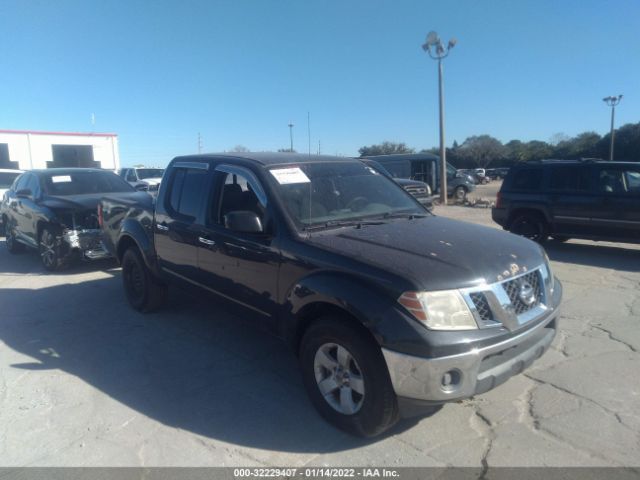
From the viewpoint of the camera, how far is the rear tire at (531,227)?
31.5 ft

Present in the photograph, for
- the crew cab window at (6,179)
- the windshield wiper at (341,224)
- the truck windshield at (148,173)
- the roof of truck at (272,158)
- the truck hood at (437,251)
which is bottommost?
the truck hood at (437,251)

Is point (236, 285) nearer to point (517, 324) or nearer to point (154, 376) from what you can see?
point (154, 376)

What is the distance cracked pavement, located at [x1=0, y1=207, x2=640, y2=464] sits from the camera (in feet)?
9.60

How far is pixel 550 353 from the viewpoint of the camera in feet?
14.1

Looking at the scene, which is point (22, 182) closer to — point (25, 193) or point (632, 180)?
point (25, 193)

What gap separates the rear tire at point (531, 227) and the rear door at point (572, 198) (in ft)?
0.82

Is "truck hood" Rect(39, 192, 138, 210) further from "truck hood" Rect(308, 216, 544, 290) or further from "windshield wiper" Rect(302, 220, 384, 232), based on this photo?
"truck hood" Rect(308, 216, 544, 290)

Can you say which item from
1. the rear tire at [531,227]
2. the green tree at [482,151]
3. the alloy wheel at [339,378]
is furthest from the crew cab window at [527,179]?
the green tree at [482,151]

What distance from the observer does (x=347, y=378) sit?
3064mm

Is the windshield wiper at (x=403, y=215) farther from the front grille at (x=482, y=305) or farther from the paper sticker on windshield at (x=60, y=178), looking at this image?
the paper sticker on windshield at (x=60, y=178)

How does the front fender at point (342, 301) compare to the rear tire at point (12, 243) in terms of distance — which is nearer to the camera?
the front fender at point (342, 301)

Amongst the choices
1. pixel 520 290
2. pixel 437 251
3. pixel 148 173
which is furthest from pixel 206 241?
pixel 148 173

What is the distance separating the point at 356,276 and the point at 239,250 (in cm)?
129

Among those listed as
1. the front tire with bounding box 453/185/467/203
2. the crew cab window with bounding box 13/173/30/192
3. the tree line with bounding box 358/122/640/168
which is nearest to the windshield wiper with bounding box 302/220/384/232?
the crew cab window with bounding box 13/173/30/192
